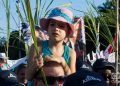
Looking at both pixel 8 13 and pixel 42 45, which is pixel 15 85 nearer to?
pixel 42 45

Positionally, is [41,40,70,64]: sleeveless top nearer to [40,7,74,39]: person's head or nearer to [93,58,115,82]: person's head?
[40,7,74,39]: person's head

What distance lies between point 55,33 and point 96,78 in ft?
2.52

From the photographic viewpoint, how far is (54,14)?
236 centimetres

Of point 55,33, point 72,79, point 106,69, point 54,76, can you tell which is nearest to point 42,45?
point 55,33

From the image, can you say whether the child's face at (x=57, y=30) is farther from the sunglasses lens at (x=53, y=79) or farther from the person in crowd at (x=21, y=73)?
the person in crowd at (x=21, y=73)

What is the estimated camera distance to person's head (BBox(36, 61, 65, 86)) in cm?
210

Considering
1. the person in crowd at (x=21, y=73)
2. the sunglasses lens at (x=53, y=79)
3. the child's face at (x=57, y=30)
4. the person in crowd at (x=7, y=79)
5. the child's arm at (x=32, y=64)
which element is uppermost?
the child's face at (x=57, y=30)

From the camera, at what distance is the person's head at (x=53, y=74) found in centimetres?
210

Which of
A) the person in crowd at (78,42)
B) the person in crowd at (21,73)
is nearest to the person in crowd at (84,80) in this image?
the person in crowd at (78,42)

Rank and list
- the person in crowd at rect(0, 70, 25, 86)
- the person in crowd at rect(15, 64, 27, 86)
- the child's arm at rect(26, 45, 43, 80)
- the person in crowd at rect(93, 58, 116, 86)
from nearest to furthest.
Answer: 1. the child's arm at rect(26, 45, 43, 80)
2. the person in crowd at rect(0, 70, 25, 86)
3. the person in crowd at rect(93, 58, 116, 86)
4. the person in crowd at rect(15, 64, 27, 86)

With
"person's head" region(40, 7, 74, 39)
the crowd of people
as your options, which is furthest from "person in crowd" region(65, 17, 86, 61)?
"person's head" region(40, 7, 74, 39)

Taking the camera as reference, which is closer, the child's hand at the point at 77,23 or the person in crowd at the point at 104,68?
the child's hand at the point at 77,23

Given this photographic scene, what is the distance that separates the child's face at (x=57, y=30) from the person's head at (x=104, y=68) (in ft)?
3.36

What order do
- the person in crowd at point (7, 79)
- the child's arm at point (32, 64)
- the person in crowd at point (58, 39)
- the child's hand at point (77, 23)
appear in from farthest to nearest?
the child's hand at point (77, 23)
the person in crowd at point (7, 79)
the person in crowd at point (58, 39)
the child's arm at point (32, 64)
